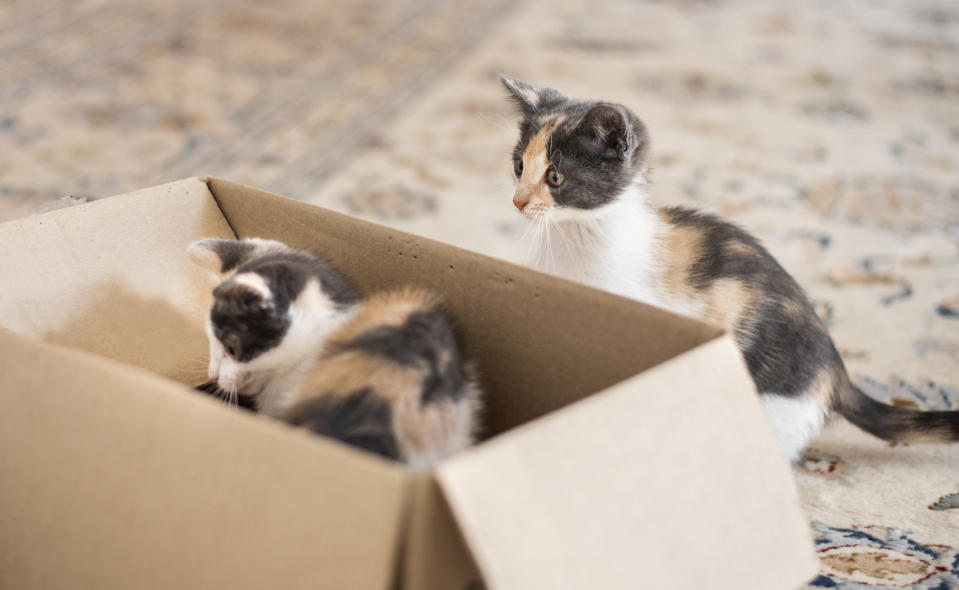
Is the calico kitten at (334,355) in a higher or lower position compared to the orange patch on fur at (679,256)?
lower

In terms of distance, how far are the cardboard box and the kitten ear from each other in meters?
0.24

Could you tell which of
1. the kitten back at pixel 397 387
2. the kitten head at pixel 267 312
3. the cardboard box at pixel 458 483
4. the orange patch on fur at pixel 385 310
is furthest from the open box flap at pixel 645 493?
the kitten head at pixel 267 312

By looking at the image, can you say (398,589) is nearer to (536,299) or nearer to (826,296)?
(536,299)

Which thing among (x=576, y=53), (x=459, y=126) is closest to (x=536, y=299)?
(x=459, y=126)

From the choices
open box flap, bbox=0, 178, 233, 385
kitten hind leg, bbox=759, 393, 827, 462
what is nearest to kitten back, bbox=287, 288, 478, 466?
open box flap, bbox=0, 178, 233, 385

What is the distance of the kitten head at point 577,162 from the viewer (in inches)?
41.2

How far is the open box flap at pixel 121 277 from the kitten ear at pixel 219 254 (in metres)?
0.06

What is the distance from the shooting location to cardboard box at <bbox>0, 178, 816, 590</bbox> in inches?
20.6

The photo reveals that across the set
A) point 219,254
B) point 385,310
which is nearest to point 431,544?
point 385,310

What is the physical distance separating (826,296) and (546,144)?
2.61 feet

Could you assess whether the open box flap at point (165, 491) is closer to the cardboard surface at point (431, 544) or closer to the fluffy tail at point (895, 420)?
the cardboard surface at point (431, 544)

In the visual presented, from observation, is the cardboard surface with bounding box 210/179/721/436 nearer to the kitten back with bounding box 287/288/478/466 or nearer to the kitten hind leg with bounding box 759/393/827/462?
the kitten back with bounding box 287/288/478/466

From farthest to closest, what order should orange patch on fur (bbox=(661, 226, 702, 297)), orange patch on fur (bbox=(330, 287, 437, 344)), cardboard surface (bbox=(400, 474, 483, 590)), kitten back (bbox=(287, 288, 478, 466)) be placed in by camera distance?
orange patch on fur (bbox=(661, 226, 702, 297)), orange patch on fur (bbox=(330, 287, 437, 344)), kitten back (bbox=(287, 288, 478, 466)), cardboard surface (bbox=(400, 474, 483, 590))

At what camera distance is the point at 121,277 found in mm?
1009
